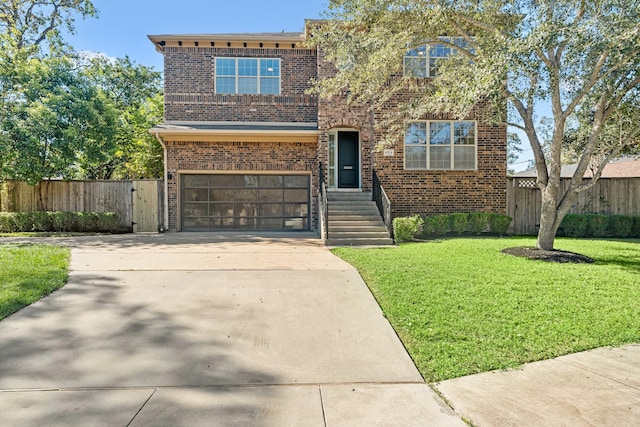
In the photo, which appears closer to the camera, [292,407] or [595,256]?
[292,407]

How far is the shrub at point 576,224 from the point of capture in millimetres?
12359

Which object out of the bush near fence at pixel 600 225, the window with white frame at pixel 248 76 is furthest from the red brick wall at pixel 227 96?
the bush near fence at pixel 600 225

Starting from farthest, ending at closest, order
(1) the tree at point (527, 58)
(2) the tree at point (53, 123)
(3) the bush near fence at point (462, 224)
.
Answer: (2) the tree at point (53, 123) < (3) the bush near fence at point (462, 224) < (1) the tree at point (527, 58)

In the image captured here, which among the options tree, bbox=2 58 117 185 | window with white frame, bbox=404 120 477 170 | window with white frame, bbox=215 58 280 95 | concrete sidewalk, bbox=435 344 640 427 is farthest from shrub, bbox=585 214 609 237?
tree, bbox=2 58 117 185

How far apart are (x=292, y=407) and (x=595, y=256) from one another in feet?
27.1

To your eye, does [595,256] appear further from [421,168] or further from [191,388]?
[191,388]

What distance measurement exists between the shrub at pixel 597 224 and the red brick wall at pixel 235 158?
8984 mm

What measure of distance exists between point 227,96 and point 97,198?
6064 millimetres

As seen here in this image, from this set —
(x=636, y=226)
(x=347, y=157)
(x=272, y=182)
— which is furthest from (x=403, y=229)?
(x=636, y=226)

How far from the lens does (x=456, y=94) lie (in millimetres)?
7750

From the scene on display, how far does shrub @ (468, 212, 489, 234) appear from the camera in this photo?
12070 millimetres

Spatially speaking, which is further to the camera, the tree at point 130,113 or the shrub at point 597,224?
the tree at point 130,113

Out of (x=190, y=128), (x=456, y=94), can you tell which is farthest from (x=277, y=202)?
(x=456, y=94)

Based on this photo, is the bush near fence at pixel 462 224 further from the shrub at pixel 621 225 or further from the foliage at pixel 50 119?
the foliage at pixel 50 119
